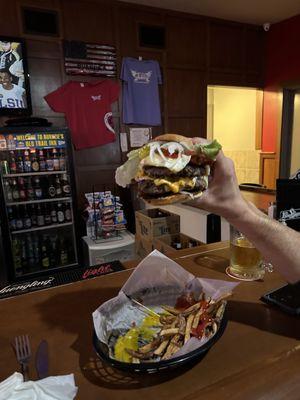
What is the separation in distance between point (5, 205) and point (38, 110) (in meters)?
1.08

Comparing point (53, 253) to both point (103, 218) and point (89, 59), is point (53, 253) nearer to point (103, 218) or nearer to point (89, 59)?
point (103, 218)

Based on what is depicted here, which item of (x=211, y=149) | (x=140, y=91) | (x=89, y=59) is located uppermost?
(x=89, y=59)

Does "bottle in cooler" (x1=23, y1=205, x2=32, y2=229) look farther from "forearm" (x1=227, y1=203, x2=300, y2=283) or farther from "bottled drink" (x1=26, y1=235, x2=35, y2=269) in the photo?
"forearm" (x1=227, y1=203, x2=300, y2=283)

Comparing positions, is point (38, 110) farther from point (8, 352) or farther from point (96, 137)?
point (8, 352)

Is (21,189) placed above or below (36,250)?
above

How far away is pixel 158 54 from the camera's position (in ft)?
11.9

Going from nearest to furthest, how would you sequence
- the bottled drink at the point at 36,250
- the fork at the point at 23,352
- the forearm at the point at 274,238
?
the fork at the point at 23,352 → the forearm at the point at 274,238 → the bottled drink at the point at 36,250

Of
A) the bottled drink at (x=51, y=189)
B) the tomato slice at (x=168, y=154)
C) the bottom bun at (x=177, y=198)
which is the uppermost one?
the tomato slice at (x=168, y=154)

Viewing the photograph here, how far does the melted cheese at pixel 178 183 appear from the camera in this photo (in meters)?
0.69

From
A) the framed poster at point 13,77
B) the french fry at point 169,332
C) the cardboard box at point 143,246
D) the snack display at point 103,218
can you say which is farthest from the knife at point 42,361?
the framed poster at point 13,77

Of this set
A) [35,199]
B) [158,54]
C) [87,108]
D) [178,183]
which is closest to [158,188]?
[178,183]

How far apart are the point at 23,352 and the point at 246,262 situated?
2.24ft

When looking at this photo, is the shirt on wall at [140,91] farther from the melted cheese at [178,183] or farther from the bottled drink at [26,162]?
the melted cheese at [178,183]

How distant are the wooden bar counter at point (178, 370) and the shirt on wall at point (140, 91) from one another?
9.56ft
